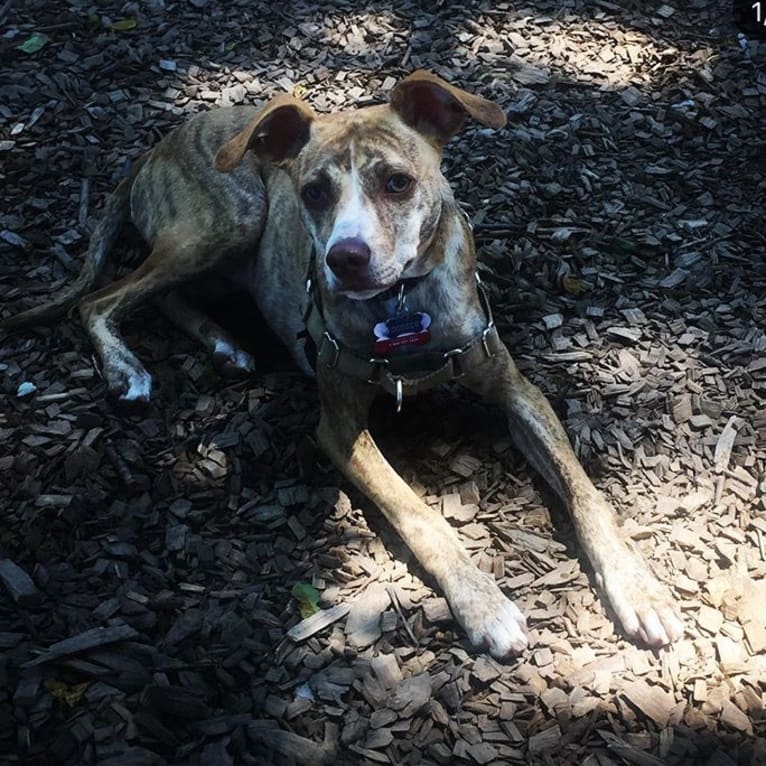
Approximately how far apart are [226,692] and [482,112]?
2.30 metres

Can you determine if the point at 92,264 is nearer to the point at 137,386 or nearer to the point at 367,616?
the point at 137,386

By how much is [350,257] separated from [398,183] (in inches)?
17.2

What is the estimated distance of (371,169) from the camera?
3.45m

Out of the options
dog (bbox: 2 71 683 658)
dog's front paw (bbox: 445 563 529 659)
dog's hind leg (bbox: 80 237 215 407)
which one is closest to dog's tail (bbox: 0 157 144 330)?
dog (bbox: 2 71 683 658)

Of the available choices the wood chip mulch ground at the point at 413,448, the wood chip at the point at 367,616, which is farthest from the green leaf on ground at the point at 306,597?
the wood chip at the point at 367,616

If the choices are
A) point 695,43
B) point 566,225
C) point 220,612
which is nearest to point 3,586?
point 220,612

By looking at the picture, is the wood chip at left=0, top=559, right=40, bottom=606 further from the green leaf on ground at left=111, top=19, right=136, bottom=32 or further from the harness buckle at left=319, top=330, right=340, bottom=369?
the green leaf on ground at left=111, top=19, right=136, bottom=32

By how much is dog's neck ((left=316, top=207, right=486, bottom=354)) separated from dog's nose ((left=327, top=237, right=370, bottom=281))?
47 centimetres

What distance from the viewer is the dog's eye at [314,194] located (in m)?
3.56

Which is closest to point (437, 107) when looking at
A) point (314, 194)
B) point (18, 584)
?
point (314, 194)

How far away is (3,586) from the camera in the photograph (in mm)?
3379

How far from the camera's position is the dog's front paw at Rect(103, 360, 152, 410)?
4.12 metres

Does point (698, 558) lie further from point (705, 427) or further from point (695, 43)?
point (695, 43)

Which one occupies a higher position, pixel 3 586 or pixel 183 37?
pixel 183 37
